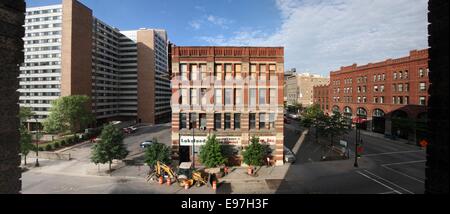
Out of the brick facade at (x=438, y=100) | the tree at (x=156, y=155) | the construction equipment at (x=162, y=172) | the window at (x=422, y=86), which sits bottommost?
the construction equipment at (x=162, y=172)

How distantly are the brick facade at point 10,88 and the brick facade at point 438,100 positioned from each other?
931 cm

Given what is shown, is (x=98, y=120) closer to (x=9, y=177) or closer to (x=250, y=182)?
(x=250, y=182)

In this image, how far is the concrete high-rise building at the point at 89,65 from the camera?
55.3 m

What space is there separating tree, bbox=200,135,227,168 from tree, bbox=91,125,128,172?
31.4 feet

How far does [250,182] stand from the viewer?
20500mm

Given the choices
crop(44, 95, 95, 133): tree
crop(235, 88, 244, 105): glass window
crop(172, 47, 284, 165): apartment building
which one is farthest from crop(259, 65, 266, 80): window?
crop(44, 95, 95, 133): tree

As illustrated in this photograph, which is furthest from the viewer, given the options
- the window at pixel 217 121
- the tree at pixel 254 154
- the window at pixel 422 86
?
the window at pixel 422 86

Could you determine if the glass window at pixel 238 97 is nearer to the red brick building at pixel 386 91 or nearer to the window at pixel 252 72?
the window at pixel 252 72

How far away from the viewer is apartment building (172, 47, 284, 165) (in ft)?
83.3

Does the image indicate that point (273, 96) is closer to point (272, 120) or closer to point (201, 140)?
point (272, 120)

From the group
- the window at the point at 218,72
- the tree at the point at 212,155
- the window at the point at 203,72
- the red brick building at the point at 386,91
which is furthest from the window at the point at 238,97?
the red brick building at the point at 386,91

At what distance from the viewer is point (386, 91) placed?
152ft

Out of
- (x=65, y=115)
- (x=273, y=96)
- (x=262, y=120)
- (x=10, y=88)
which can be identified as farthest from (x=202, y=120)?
(x=65, y=115)
